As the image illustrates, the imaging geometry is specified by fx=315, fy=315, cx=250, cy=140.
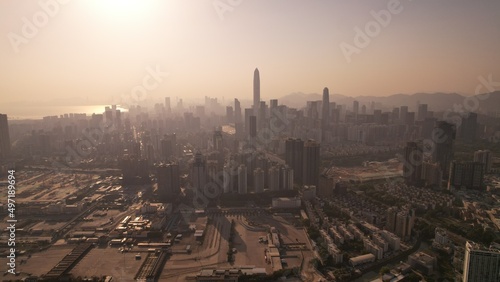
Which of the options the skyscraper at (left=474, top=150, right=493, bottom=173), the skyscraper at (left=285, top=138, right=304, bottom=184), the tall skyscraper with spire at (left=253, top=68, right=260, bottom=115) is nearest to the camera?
the skyscraper at (left=285, top=138, right=304, bottom=184)

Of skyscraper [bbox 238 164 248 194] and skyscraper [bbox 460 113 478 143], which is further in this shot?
skyscraper [bbox 460 113 478 143]

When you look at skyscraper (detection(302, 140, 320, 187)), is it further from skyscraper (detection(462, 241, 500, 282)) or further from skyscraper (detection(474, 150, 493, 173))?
skyscraper (detection(474, 150, 493, 173))

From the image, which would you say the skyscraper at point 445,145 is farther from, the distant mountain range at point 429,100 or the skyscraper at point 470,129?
the distant mountain range at point 429,100

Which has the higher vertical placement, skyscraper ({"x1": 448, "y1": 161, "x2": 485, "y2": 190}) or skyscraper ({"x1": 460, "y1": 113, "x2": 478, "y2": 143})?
skyscraper ({"x1": 460, "y1": 113, "x2": 478, "y2": 143})

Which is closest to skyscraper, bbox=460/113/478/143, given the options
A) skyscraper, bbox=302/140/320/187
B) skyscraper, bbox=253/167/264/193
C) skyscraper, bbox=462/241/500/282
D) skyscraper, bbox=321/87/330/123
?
skyscraper, bbox=321/87/330/123

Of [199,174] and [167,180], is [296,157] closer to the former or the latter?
[199,174]

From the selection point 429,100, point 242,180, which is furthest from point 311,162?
point 429,100
